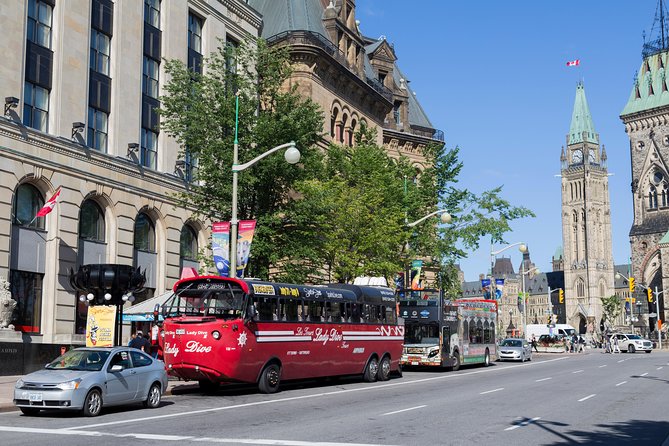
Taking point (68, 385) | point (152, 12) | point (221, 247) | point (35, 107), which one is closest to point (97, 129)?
point (35, 107)

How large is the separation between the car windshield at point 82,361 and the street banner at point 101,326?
6.99m

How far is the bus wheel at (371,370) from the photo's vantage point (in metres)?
29.0

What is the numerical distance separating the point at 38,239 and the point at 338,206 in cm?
1332

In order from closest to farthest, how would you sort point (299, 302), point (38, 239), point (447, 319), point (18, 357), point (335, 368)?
1. point (299, 302)
2. point (335, 368)
3. point (18, 357)
4. point (38, 239)
5. point (447, 319)

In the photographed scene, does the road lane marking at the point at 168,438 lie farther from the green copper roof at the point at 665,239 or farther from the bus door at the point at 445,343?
the green copper roof at the point at 665,239

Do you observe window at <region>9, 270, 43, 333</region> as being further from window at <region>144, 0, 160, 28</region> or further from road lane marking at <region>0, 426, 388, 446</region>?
road lane marking at <region>0, 426, 388, 446</region>

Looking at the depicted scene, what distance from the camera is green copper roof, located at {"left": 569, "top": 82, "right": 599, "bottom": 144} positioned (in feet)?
636

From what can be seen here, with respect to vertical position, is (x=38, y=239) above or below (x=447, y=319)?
above

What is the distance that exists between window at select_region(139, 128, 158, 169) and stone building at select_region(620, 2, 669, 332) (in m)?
125

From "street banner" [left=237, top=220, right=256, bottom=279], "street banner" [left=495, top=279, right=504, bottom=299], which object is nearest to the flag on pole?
"street banner" [left=237, top=220, right=256, bottom=279]

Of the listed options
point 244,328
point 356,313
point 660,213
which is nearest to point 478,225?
point 356,313

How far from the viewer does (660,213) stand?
14962 centimetres

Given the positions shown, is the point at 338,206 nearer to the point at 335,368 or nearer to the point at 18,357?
the point at 335,368

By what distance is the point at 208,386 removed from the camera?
23.9m
